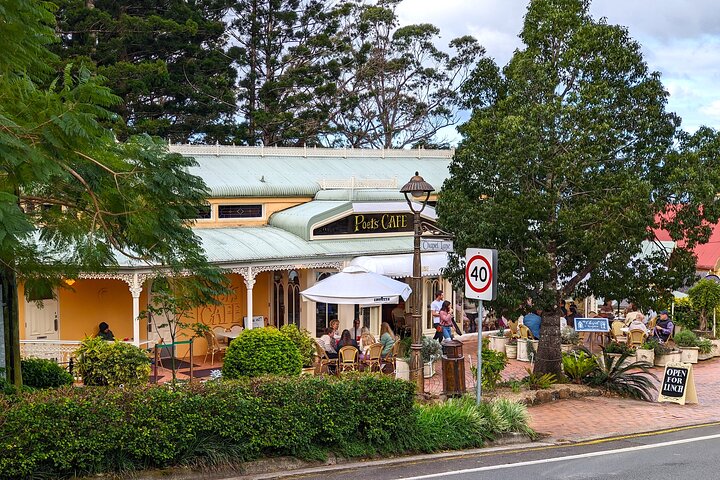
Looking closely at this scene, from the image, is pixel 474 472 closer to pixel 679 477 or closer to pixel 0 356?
pixel 679 477

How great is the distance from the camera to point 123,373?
14.4 m

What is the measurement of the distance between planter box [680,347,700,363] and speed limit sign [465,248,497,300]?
37.9 ft

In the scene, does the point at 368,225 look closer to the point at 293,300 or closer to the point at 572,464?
the point at 293,300

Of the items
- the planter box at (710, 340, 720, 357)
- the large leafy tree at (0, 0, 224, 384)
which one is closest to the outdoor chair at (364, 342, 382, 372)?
the large leafy tree at (0, 0, 224, 384)

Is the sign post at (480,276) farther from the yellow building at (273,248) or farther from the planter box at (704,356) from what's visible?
the planter box at (704,356)

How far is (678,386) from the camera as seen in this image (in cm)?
1588

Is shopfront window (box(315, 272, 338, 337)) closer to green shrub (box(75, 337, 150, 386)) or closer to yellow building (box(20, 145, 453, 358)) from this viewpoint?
yellow building (box(20, 145, 453, 358))

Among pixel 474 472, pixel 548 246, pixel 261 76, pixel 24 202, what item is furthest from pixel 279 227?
pixel 261 76

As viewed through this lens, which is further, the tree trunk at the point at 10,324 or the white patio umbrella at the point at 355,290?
the white patio umbrella at the point at 355,290

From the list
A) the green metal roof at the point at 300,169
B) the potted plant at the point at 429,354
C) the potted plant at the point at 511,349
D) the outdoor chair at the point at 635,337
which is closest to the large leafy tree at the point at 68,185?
the potted plant at the point at 429,354

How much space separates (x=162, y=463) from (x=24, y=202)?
4066mm

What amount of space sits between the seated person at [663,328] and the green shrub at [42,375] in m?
14.9

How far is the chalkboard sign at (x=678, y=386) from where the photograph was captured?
1579cm

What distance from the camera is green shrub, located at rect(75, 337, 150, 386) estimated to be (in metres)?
14.3
